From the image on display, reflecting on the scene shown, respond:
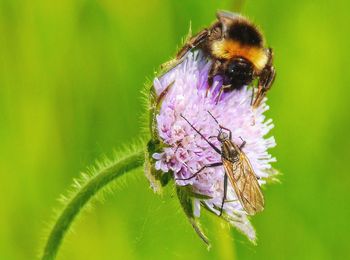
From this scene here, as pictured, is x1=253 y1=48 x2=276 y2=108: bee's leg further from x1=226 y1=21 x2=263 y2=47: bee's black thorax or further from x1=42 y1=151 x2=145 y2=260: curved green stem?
x1=42 y1=151 x2=145 y2=260: curved green stem

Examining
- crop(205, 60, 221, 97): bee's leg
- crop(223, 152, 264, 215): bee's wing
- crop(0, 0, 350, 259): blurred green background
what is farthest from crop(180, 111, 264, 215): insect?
crop(0, 0, 350, 259): blurred green background

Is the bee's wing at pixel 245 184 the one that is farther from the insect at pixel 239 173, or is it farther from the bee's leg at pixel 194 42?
the bee's leg at pixel 194 42

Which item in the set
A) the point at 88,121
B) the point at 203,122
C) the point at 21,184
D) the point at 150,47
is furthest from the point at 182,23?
the point at 203,122

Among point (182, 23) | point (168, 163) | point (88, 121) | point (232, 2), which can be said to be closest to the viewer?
point (168, 163)

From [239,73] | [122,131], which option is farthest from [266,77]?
[122,131]

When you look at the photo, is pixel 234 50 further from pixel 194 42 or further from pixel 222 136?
pixel 222 136

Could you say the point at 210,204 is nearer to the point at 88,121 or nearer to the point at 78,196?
the point at 78,196

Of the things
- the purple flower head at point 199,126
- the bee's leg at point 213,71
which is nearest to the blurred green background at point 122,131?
the purple flower head at point 199,126
